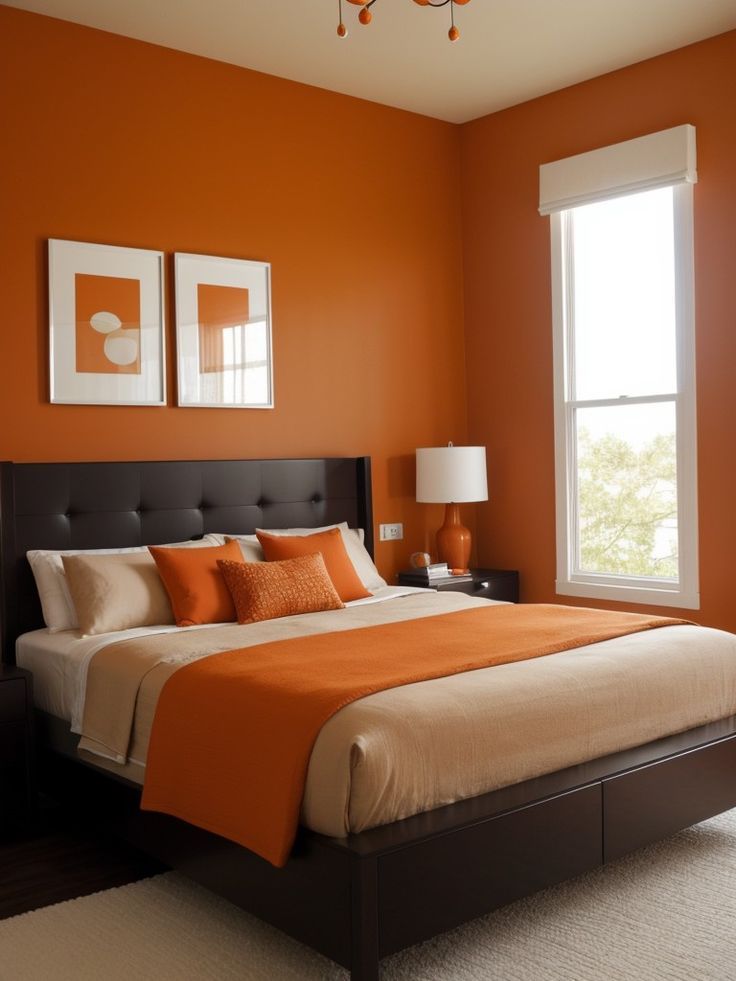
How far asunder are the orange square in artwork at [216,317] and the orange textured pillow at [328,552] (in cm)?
90

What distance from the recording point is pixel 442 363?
5.93 meters

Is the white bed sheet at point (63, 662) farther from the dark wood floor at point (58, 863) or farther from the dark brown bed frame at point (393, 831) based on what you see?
the dark wood floor at point (58, 863)

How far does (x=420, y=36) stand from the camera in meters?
4.69

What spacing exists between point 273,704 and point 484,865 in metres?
0.69

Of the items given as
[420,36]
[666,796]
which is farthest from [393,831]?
[420,36]

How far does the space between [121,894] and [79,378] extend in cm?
219

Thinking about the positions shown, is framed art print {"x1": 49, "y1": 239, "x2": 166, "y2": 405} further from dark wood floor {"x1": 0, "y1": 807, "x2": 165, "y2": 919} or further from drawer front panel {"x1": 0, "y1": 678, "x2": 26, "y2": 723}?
dark wood floor {"x1": 0, "y1": 807, "x2": 165, "y2": 919}

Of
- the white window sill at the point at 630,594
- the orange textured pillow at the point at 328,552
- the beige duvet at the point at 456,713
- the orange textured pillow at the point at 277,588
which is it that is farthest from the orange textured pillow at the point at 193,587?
the white window sill at the point at 630,594

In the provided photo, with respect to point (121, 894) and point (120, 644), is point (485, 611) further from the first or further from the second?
point (121, 894)

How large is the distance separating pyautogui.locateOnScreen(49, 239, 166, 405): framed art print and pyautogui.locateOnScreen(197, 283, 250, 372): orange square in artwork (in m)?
0.22

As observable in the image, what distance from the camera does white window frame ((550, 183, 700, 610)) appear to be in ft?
16.1

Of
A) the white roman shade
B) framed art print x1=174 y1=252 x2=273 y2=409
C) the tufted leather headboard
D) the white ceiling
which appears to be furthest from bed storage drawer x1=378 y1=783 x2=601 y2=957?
the white ceiling

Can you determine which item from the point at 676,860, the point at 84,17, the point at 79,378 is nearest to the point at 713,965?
the point at 676,860

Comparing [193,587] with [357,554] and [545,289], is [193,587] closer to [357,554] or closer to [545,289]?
[357,554]
